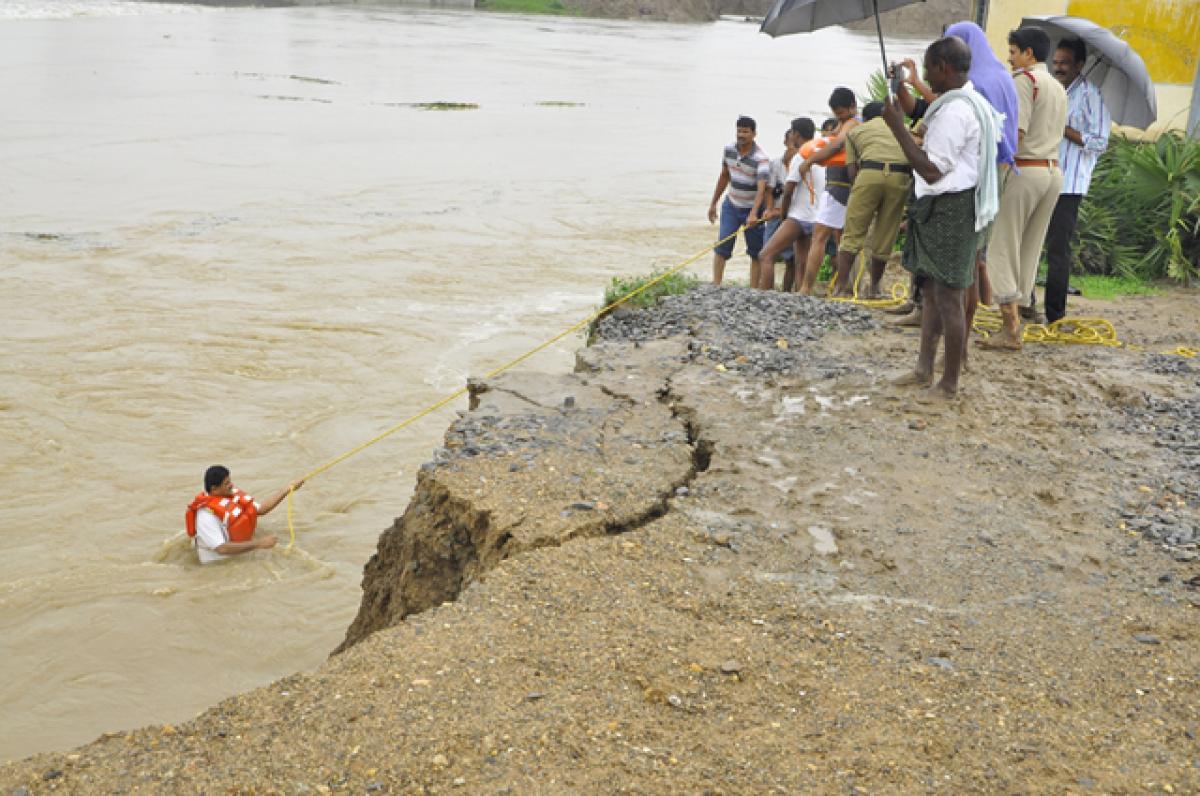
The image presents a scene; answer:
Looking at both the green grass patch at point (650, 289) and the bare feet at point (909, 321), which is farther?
the green grass patch at point (650, 289)

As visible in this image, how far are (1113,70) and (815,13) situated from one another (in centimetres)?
236

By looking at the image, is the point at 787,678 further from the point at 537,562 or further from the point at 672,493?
the point at 672,493

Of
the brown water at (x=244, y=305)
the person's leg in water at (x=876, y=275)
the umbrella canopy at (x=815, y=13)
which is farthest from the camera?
the person's leg in water at (x=876, y=275)

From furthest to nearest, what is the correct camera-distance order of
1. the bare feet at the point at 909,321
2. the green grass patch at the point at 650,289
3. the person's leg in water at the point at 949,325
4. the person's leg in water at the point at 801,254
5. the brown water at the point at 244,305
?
1. the person's leg in water at the point at 801,254
2. the green grass patch at the point at 650,289
3. the bare feet at the point at 909,321
4. the brown water at the point at 244,305
5. the person's leg in water at the point at 949,325

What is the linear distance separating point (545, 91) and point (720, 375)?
28.0 meters

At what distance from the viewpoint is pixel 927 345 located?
20.8 feet

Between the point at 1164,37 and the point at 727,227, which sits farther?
the point at 1164,37

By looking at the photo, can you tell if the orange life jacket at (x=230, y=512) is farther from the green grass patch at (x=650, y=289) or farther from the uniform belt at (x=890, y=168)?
the uniform belt at (x=890, y=168)

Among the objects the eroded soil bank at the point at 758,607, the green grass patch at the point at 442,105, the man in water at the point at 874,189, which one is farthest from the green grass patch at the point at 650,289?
the green grass patch at the point at 442,105

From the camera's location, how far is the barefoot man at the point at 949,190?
18.8 ft

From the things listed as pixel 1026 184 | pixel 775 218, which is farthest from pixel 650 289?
pixel 1026 184

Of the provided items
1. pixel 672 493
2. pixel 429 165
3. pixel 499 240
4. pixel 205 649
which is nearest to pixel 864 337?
pixel 672 493

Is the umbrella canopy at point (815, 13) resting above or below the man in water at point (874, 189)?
above

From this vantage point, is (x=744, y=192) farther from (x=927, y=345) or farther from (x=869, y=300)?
(x=927, y=345)
